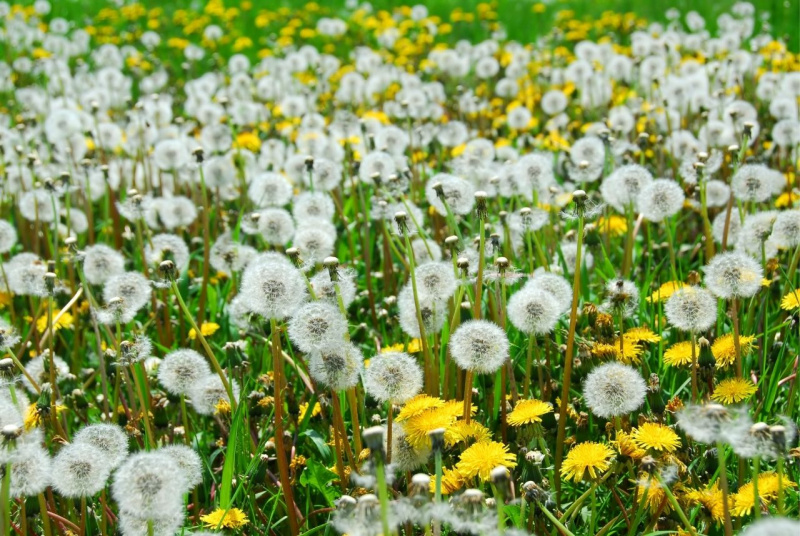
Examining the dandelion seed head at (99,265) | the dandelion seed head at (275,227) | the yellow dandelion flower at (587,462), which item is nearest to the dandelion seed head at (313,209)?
the dandelion seed head at (275,227)

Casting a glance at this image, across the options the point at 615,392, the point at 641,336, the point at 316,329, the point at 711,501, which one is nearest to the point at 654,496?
the point at 711,501

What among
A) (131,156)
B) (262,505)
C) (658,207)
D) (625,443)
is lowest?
(262,505)

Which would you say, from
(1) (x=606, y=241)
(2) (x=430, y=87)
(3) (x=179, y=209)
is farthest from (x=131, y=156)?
(1) (x=606, y=241)

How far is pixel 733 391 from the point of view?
226 centimetres

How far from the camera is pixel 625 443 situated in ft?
6.45

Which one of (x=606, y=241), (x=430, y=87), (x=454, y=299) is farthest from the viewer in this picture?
(x=430, y=87)

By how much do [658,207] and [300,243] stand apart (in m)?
1.22

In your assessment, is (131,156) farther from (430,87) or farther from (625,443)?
(625,443)

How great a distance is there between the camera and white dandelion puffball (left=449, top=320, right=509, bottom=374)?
2152 millimetres

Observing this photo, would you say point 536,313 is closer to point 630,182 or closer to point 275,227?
point 630,182

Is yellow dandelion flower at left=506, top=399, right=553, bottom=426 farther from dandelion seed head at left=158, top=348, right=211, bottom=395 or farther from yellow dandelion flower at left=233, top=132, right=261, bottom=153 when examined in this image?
yellow dandelion flower at left=233, top=132, right=261, bottom=153

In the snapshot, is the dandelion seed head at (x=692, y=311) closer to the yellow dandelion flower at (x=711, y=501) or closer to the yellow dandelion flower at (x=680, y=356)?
the yellow dandelion flower at (x=680, y=356)

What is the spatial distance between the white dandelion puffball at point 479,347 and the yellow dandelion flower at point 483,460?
0.23 metres

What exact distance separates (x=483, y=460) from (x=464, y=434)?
166 millimetres
